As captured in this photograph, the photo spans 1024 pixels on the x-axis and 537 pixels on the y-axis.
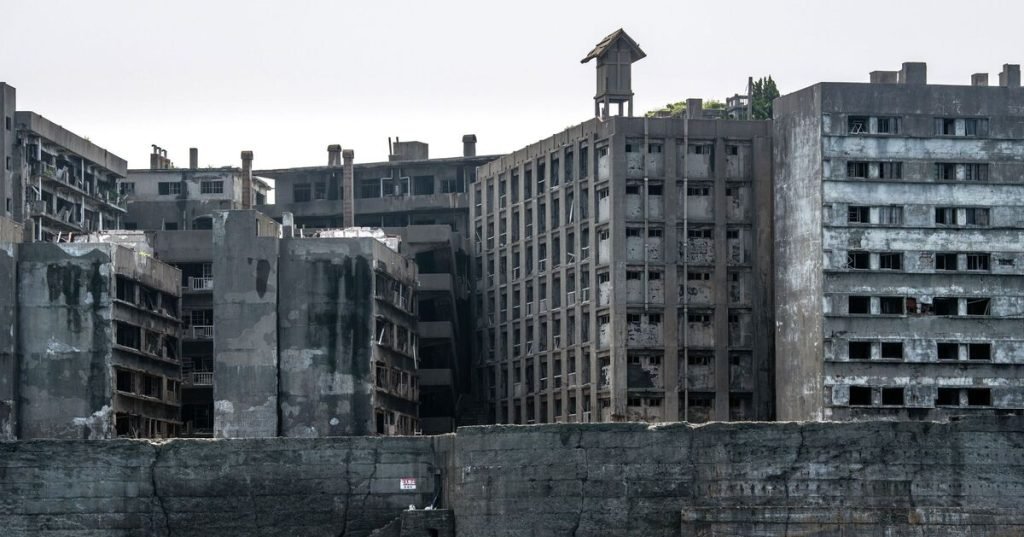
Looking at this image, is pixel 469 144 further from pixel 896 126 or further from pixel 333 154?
pixel 896 126

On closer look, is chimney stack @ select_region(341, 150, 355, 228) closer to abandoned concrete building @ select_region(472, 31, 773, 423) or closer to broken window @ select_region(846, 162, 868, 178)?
abandoned concrete building @ select_region(472, 31, 773, 423)

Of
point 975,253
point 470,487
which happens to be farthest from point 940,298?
point 470,487

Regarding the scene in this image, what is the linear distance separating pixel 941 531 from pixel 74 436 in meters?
37.4

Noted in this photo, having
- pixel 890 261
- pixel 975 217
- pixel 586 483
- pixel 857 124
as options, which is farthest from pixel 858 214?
pixel 586 483

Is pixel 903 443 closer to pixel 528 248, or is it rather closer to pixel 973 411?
pixel 973 411

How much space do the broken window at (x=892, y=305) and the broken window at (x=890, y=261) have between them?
1.23 metres

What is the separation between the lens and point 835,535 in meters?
79.5

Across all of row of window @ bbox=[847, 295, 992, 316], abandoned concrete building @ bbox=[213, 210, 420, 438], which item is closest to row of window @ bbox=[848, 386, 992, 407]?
row of window @ bbox=[847, 295, 992, 316]

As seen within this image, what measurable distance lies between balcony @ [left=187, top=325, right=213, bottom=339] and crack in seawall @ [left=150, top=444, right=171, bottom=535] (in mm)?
31961

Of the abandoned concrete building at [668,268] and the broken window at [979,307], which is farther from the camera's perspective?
the abandoned concrete building at [668,268]

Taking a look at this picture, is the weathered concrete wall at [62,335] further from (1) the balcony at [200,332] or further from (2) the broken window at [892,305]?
(2) the broken window at [892,305]

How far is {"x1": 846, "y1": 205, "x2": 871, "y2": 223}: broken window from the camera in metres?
103

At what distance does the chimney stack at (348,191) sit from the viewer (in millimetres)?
127831

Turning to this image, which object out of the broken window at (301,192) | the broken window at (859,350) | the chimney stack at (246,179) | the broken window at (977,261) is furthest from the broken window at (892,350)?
the broken window at (301,192)
